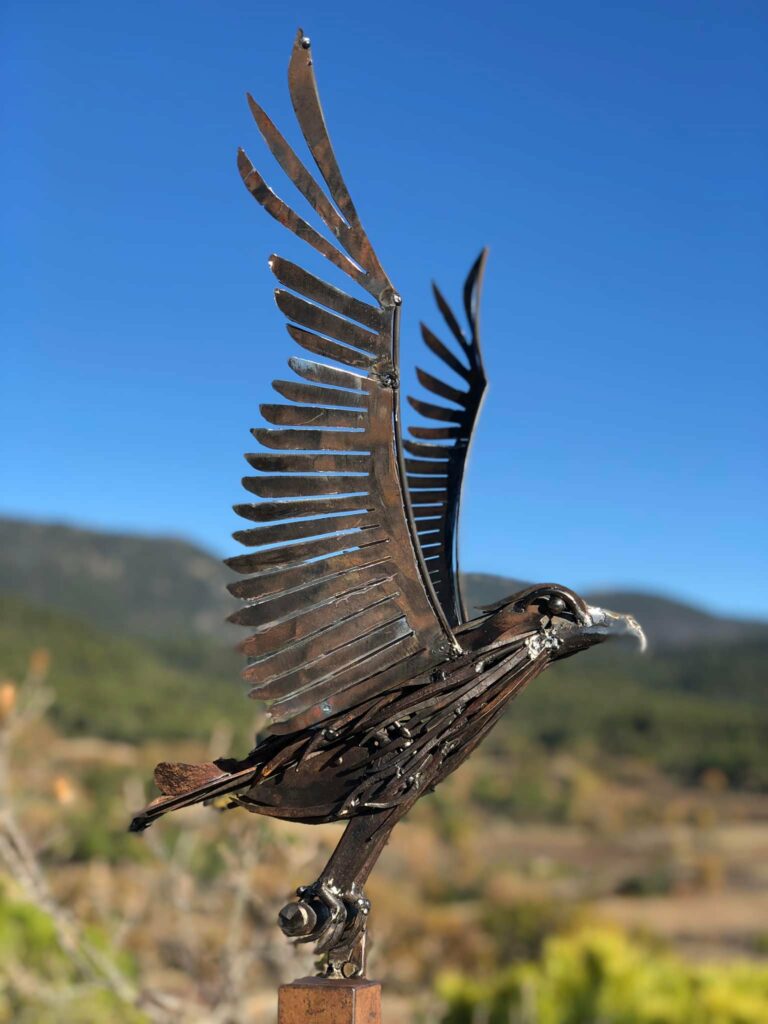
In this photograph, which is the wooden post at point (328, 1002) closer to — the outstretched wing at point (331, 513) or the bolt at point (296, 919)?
the bolt at point (296, 919)

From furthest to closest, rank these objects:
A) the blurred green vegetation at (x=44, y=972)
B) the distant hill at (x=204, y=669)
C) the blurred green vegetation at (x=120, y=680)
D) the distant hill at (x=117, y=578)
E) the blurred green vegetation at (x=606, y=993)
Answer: the distant hill at (x=117, y=578), the distant hill at (x=204, y=669), the blurred green vegetation at (x=120, y=680), the blurred green vegetation at (x=44, y=972), the blurred green vegetation at (x=606, y=993)

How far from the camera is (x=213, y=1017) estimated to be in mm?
4160

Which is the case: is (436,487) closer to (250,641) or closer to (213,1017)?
(250,641)

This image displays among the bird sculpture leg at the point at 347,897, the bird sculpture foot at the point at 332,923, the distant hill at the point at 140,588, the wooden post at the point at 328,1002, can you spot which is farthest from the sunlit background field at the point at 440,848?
the wooden post at the point at 328,1002

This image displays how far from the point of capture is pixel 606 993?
6.28 meters

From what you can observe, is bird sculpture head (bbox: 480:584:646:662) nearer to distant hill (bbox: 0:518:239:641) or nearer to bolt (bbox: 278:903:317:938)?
bolt (bbox: 278:903:317:938)

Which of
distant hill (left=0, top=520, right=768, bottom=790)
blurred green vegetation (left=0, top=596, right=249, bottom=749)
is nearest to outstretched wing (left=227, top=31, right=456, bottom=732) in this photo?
distant hill (left=0, top=520, right=768, bottom=790)

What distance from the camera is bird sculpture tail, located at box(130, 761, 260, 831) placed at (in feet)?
7.72

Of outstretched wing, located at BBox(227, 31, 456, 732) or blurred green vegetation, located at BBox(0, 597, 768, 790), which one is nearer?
outstretched wing, located at BBox(227, 31, 456, 732)

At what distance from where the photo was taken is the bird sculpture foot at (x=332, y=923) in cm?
222

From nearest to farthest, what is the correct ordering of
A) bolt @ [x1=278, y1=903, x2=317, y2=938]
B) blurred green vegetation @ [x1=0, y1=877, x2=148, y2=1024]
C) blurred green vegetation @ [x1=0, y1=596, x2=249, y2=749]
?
bolt @ [x1=278, y1=903, x2=317, y2=938] < blurred green vegetation @ [x1=0, y1=877, x2=148, y2=1024] < blurred green vegetation @ [x1=0, y1=596, x2=249, y2=749]

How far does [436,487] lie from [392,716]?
1037 mm

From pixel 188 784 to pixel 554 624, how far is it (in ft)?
2.93

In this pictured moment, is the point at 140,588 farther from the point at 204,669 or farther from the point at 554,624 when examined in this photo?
the point at 554,624
